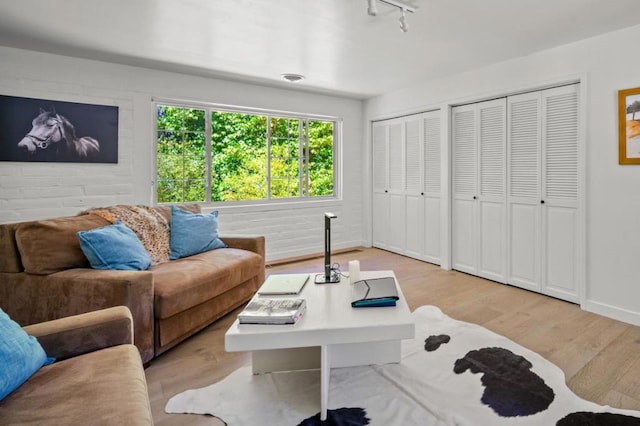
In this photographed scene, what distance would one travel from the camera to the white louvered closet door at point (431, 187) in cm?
460

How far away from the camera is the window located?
4.27 m

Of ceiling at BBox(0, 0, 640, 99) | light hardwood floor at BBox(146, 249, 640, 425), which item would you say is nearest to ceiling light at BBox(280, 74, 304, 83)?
ceiling at BBox(0, 0, 640, 99)

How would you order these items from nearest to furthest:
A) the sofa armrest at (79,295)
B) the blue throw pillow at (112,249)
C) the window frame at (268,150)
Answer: the sofa armrest at (79,295) → the blue throw pillow at (112,249) → the window frame at (268,150)

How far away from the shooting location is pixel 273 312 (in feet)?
5.90

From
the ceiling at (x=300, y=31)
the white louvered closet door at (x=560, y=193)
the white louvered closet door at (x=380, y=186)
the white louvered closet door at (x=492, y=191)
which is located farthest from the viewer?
the white louvered closet door at (x=380, y=186)

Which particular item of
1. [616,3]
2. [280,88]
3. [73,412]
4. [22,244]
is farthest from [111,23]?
[616,3]

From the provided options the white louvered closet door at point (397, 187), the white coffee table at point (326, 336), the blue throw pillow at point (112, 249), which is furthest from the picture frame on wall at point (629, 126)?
the blue throw pillow at point (112, 249)

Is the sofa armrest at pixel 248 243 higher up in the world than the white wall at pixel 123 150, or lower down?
lower down

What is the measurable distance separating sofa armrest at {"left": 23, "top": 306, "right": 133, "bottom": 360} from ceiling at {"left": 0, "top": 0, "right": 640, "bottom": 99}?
2049 millimetres

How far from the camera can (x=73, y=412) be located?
1104 mm

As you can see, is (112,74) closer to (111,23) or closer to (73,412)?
(111,23)

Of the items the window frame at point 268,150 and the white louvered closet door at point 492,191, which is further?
the window frame at point 268,150

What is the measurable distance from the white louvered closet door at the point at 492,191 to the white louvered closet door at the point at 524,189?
0.08m

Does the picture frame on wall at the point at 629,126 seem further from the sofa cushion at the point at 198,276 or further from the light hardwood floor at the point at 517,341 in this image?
the sofa cushion at the point at 198,276
